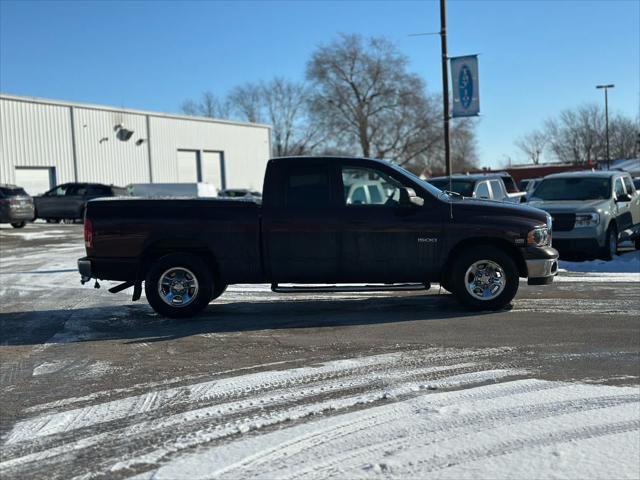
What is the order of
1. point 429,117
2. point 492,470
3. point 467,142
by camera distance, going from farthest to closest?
point 467,142 < point 429,117 < point 492,470

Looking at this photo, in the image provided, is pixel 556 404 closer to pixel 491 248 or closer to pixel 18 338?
pixel 491 248

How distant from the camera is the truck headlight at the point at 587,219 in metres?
13.4

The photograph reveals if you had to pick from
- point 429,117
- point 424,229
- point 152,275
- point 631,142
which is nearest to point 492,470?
point 424,229

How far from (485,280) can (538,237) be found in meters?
0.84

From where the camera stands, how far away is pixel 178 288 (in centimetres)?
856

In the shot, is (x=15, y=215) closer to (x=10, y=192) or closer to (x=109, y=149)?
(x=10, y=192)

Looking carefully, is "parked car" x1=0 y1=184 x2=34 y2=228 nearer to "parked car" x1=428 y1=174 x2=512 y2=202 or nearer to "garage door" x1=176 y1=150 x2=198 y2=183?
"parked car" x1=428 y1=174 x2=512 y2=202

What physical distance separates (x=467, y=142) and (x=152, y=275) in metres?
62.0

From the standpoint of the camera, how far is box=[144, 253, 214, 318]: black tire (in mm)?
8492

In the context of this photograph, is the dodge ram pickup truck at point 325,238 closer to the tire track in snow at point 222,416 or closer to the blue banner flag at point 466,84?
the tire track in snow at point 222,416

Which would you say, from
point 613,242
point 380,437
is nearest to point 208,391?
point 380,437

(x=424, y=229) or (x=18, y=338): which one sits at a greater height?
(x=424, y=229)

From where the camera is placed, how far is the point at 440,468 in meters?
3.80

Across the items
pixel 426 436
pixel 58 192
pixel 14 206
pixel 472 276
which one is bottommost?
pixel 426 436
